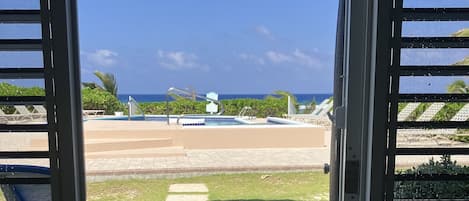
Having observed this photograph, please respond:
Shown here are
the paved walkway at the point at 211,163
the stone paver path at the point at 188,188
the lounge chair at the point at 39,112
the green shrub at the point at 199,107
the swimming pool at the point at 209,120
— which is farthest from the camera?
the green shrub at the point at 199,107

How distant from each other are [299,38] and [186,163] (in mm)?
5568

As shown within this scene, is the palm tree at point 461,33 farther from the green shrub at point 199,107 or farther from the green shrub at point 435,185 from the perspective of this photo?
the green shrub at point 199,107

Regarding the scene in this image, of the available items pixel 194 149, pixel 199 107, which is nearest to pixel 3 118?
pixel 194 149

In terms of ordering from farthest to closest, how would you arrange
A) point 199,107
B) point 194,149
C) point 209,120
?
point 199,107
point 209,120
point 194,149

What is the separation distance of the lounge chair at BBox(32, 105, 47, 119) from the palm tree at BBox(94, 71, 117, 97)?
6407 millimetres

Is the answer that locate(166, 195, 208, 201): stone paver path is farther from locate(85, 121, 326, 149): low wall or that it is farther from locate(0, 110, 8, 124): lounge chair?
locate(0, 110, 8, 124): lounge chair

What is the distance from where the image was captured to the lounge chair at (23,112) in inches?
49.2

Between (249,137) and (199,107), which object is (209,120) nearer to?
(199,107)

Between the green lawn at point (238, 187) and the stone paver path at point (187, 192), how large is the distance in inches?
3.0

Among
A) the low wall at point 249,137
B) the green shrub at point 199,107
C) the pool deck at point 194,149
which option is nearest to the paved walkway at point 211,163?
the pool deck at point 194,149

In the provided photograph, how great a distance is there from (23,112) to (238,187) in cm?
402

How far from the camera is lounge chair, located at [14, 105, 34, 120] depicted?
125 cm

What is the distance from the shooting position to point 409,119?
51.4 inches

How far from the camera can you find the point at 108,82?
761 cm
